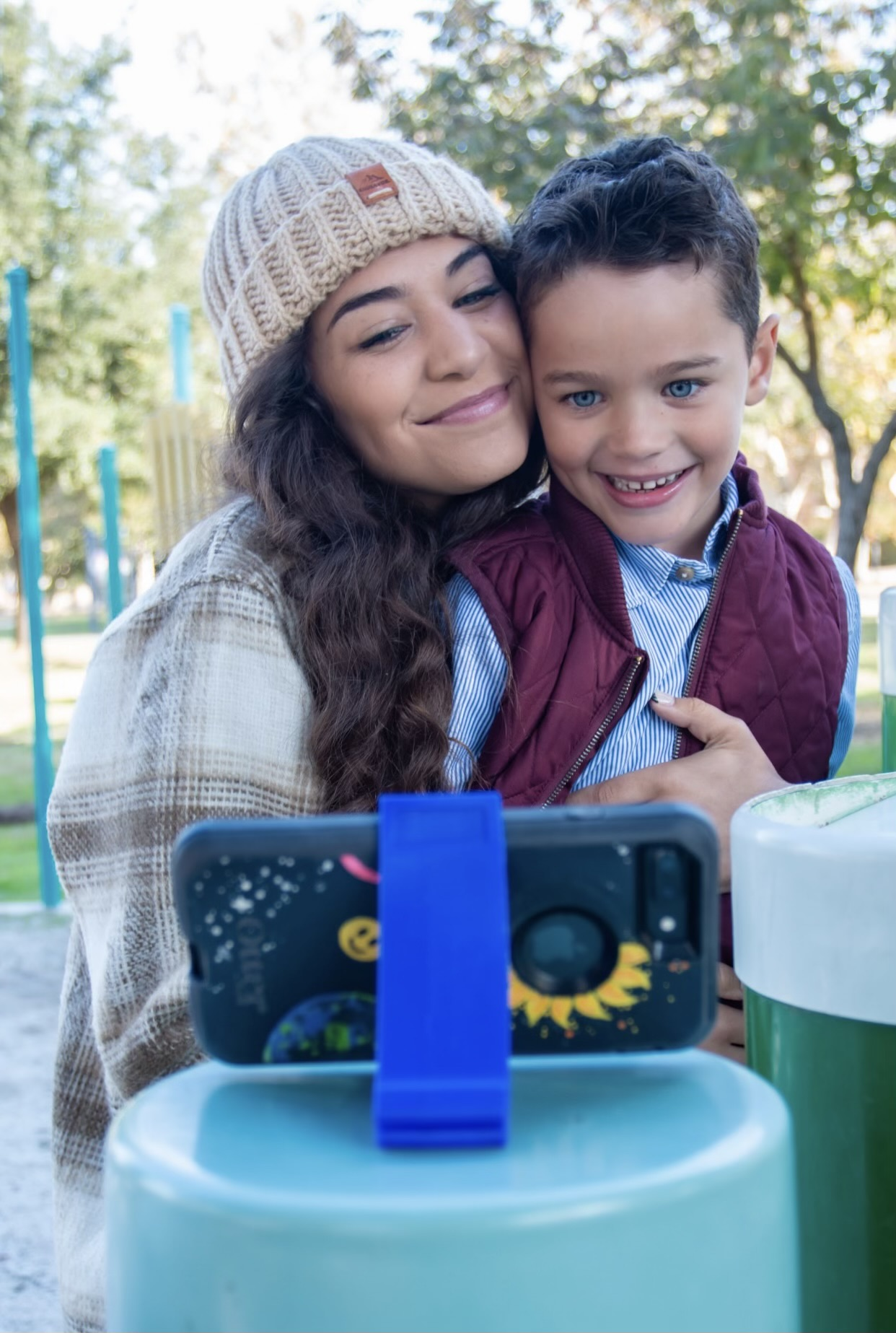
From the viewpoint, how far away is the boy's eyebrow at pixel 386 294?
170cm

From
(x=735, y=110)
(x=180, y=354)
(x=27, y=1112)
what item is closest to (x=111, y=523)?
(x=180, y=354)

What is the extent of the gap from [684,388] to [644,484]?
0.12 metres

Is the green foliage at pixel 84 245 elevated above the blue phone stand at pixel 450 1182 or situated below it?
above

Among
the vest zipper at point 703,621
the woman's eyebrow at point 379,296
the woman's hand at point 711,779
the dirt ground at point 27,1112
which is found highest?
the woman's eyebrow at point 379,296

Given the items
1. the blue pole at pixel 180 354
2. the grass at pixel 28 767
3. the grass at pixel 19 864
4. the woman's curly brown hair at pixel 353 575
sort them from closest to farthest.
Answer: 1. the woman's curly brown hair at pixel 353 575
2. the blue pole at pixel 180 354
3. the grass at pixel 19 864
4. the grass at pixel 28 767

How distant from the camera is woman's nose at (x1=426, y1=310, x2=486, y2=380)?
1.65 meters

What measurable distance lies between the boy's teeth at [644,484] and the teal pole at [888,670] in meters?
0.36

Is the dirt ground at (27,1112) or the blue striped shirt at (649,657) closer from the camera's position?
the blue striped shirt at (649,657)

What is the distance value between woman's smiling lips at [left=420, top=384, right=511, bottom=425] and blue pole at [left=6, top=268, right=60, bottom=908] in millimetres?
3905

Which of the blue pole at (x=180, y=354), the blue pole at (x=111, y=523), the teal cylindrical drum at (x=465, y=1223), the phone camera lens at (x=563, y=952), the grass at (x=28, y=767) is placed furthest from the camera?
the grass at (x=28, y=767)

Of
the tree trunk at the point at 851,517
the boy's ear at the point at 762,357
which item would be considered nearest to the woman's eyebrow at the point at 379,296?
the boy's ear at the point at 762,357

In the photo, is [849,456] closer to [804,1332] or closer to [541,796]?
[541,796]

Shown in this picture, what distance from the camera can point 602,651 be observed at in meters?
1.56

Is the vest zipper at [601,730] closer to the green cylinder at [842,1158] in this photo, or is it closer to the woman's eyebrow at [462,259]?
the woman's eyebrow at [462,259]
